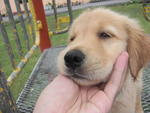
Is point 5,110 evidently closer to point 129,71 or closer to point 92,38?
point 92,38

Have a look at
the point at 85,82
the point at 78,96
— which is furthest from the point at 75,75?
A: the point at 78,96

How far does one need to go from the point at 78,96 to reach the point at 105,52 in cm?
34

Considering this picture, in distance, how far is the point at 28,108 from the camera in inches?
88.3

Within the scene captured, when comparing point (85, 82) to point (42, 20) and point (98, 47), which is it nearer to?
point (98, 47)

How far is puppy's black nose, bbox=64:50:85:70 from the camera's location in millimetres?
1398

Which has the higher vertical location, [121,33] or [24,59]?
[121,33]

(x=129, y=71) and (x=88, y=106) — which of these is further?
(x=129, y=71)

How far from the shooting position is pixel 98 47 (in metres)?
1.56

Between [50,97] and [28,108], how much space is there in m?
0.86

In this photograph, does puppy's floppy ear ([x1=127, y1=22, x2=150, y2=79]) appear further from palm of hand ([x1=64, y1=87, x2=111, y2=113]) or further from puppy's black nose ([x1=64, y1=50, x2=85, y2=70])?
puppy's black nose ([x1=64, y1=50, x2=85, y2=70])

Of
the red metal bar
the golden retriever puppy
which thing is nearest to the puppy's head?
the golden retriever puppy

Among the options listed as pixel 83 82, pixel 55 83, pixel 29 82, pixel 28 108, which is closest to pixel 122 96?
pixel 83 82

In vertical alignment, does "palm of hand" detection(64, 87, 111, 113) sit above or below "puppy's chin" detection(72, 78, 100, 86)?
below

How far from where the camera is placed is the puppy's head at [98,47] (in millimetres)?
1429
